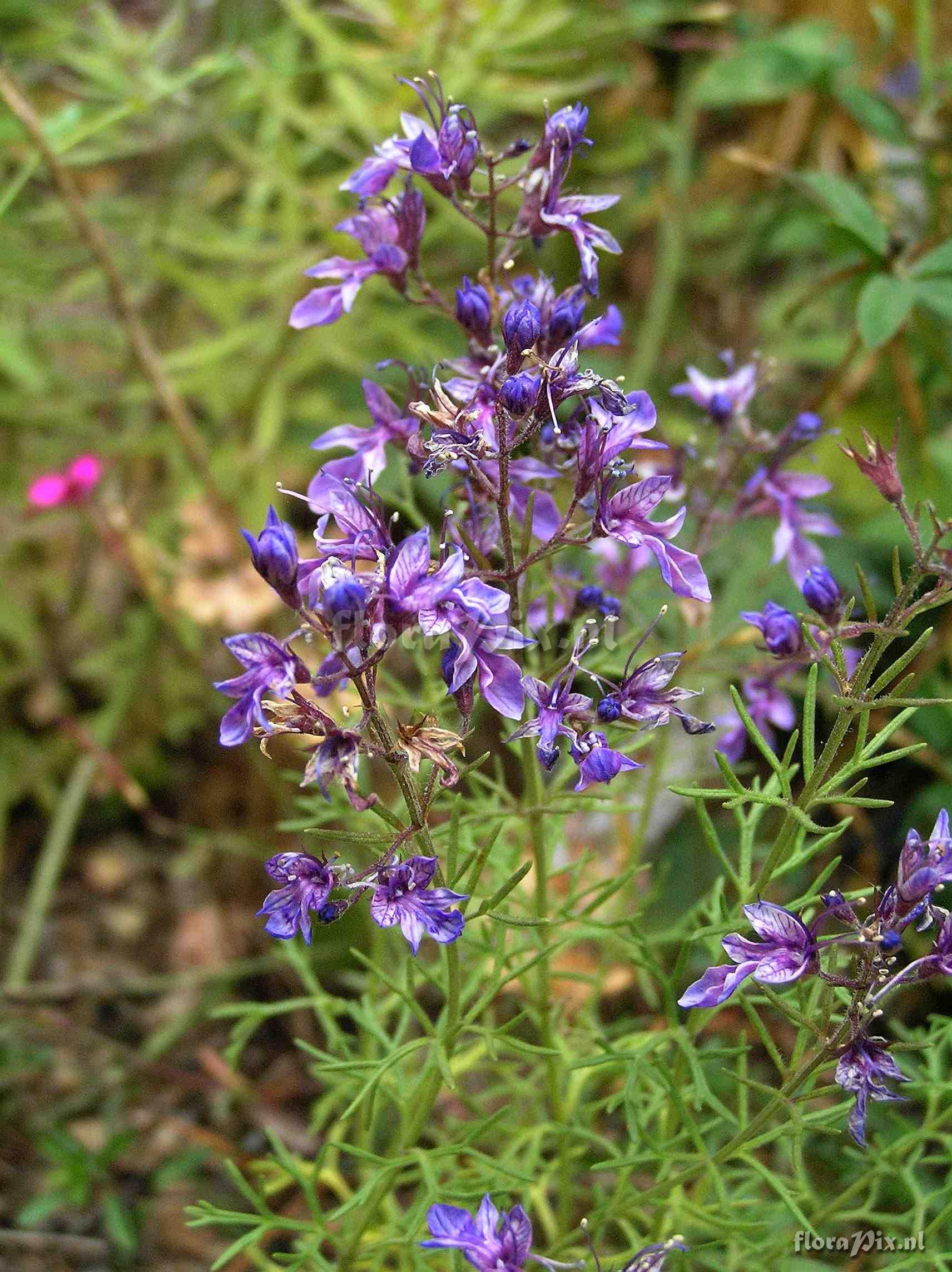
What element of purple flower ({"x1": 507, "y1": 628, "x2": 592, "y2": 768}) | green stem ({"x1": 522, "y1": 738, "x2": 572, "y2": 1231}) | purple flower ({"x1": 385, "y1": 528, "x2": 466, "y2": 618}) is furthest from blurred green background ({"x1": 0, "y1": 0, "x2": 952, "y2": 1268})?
purple flower ({"x1": 385, "y1": 528, "x2": 466, "y2": 618})

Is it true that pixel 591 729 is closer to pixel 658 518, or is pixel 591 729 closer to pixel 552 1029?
pixel 552 1029

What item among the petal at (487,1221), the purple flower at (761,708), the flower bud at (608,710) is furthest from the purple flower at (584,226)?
the petal at (487,1221)

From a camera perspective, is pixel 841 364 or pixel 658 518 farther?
pixel 841 364

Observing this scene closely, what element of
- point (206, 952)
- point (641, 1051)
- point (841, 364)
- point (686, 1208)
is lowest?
point (206, 952)

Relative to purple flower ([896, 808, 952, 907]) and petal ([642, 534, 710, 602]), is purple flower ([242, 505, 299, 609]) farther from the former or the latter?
purple flower ([896, 808, 952, 907])

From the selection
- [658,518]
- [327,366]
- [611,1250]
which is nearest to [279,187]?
[327,366]

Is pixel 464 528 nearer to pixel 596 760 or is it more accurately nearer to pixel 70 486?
pixel 596 760
